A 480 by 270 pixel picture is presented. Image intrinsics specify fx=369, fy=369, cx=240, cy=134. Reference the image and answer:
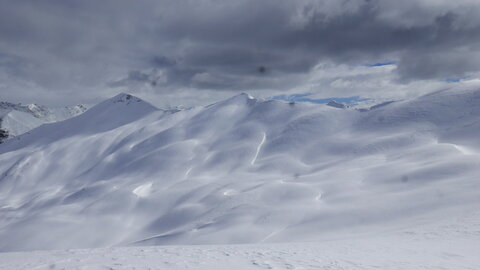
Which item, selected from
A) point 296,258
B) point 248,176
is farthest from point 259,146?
point 296,258

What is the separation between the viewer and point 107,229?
61.0 meters

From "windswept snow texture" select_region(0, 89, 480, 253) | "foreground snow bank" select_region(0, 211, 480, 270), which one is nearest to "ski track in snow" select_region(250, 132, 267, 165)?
"windswept snow texture" select_region(0, 89, 480, 253)

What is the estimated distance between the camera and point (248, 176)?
2987 inches

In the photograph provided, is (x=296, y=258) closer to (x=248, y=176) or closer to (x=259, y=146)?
(x=248, y=176)

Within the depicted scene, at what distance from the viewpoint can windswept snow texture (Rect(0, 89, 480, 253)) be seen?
3762cm

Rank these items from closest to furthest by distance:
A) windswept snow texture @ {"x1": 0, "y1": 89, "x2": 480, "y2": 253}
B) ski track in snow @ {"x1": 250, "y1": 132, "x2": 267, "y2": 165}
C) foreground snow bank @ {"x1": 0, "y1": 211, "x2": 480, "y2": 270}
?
1. foreground snow bank @ {"x1": 0, "y1": 211, "x2": 480, "y2": 270}
2. windswept snow texture @ {"x1": 0, "y1": 89, "x2": 480, "y2": 253}
3. ski track in snow @ {"x1": 250, "y1": 132, "x2": 267, "y2": 165}

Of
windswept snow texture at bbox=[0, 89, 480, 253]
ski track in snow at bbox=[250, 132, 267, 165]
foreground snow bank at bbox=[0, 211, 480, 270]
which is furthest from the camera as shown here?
ski track in snow at bbox=[250, 132, 267, 165]

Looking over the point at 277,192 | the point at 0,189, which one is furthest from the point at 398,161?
the point at 0,189

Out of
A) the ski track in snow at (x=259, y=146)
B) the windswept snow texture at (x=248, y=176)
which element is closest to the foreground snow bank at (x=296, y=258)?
the windswept snow texture at (x=248, y=176)

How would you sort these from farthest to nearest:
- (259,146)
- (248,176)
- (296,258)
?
(259,146) < (248,176) < (296,258)

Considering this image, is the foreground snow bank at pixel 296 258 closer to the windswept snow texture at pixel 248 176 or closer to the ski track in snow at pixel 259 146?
the windswept snow texture at pixel 248 176

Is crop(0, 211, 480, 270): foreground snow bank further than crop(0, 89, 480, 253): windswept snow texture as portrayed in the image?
No

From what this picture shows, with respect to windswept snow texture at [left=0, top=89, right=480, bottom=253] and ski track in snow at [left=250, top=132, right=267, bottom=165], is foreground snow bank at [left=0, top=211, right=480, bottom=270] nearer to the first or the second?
windswept snow texture at [left=0, top=89, right=480, bottom=253]

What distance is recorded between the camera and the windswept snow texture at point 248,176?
3762cm
